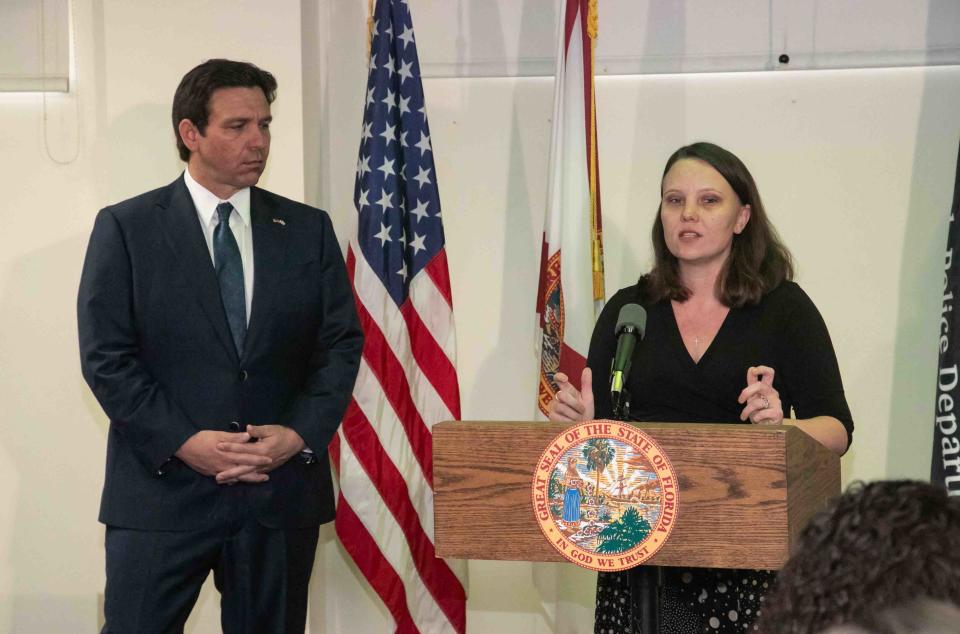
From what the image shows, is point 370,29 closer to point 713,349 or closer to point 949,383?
point 713,349

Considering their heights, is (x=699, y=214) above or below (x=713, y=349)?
above

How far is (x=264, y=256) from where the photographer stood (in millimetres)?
3211

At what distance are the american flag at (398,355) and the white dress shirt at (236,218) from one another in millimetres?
1007

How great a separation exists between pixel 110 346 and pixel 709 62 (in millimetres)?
2534

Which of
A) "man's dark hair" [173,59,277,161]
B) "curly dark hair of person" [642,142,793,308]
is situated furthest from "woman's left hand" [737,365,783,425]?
"man's dark hair" [173,59,277,161]

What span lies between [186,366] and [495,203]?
6.24 ft

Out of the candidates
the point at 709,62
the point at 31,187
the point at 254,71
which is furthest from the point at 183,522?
the point at 709,62

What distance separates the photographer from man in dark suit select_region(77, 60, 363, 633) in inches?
118

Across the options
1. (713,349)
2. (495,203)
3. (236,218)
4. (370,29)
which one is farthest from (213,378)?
(495,203)

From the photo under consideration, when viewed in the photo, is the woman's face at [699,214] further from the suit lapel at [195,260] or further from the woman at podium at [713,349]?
the suit lapel at [195,260]

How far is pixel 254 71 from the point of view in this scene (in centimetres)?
331

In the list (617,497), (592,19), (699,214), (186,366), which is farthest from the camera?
(592,19)

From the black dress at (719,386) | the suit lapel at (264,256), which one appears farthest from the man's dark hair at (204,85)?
the black dress at (719,386)

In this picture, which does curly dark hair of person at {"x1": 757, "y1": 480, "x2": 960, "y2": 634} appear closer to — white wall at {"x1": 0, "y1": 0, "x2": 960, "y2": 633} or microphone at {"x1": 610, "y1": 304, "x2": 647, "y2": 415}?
microphone at {"x1": 610, "y1": 304, "x2": 647, "y2": 415}
